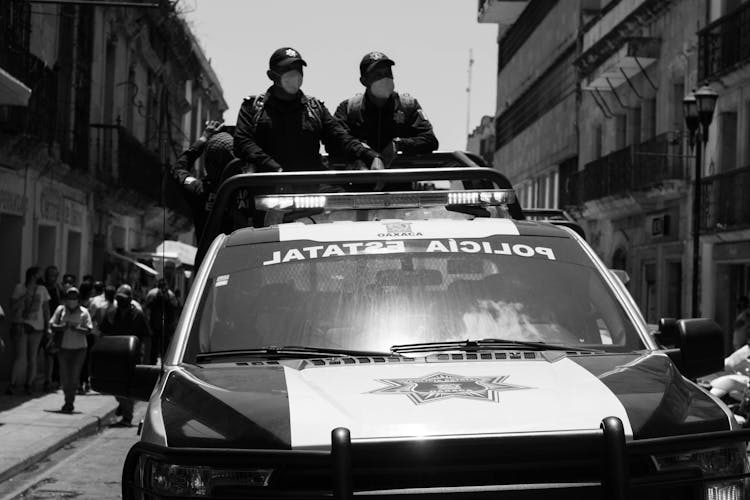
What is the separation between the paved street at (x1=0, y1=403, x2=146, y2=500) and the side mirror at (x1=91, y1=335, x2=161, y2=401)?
5.65 metres

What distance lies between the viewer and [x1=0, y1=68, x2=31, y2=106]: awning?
16516 millimetres

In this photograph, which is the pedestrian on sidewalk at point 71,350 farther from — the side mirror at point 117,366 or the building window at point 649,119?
the building window at point 649,119

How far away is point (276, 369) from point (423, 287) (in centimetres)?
90

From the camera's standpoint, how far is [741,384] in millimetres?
12664

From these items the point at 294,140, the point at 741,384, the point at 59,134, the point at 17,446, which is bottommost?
the point at 17,446

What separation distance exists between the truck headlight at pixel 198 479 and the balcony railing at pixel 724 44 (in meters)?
25.2

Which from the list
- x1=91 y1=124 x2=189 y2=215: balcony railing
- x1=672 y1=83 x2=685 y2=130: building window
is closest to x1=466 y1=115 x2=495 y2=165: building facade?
x1=672 y1=83 x2=685 y2=130: building window

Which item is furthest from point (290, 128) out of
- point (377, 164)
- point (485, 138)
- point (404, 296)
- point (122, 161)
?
point (485, 138)

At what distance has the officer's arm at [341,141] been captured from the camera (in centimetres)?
826

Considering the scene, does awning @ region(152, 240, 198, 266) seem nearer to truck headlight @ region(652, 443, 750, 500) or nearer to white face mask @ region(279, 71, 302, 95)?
white face mask @ region(279, 71, 302, 95)

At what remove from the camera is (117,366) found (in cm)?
490

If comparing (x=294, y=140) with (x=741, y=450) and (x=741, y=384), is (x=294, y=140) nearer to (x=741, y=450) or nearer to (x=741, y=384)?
(x=741, y=450)

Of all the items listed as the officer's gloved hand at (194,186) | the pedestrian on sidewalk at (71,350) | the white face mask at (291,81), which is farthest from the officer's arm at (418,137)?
the pedestrian on sidewalk at (71,350)

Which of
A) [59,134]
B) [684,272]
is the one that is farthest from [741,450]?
[684,272]
